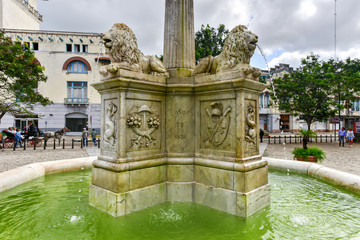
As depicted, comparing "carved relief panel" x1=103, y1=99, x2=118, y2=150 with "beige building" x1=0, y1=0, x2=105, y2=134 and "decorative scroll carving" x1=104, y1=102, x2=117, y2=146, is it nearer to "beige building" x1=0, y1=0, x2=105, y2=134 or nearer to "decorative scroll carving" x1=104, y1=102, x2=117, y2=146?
"decorative scroll carving" x1=104, y1=102, x2=117, y2=146

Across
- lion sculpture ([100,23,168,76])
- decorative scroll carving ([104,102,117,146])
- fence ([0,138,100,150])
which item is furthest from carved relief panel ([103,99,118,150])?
fence ([0,138,100,150])

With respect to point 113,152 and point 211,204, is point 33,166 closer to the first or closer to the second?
point 113,152

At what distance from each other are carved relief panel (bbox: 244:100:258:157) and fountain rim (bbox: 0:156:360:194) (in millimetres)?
2824

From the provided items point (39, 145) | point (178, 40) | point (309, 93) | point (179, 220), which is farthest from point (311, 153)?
point (39, 145)

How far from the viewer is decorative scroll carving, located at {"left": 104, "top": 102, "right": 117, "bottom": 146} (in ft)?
13.2

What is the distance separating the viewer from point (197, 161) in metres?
4.46

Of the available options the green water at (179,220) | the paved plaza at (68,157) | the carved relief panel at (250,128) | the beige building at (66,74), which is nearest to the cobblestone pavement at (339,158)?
the paved plaza at (68,157)

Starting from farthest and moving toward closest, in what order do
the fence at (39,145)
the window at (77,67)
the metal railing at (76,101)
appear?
the window at (77,67) < the metal railing at (76,101) < the fence at (39,145)

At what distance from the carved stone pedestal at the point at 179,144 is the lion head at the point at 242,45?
0.39 meters

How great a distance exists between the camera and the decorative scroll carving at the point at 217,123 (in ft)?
13.6

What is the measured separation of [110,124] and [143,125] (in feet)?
1.86

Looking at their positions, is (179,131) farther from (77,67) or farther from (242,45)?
(77,67)

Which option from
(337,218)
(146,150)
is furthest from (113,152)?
(337,218)

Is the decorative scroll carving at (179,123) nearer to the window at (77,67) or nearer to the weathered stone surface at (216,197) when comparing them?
the weathered stone surface at (216,197)
